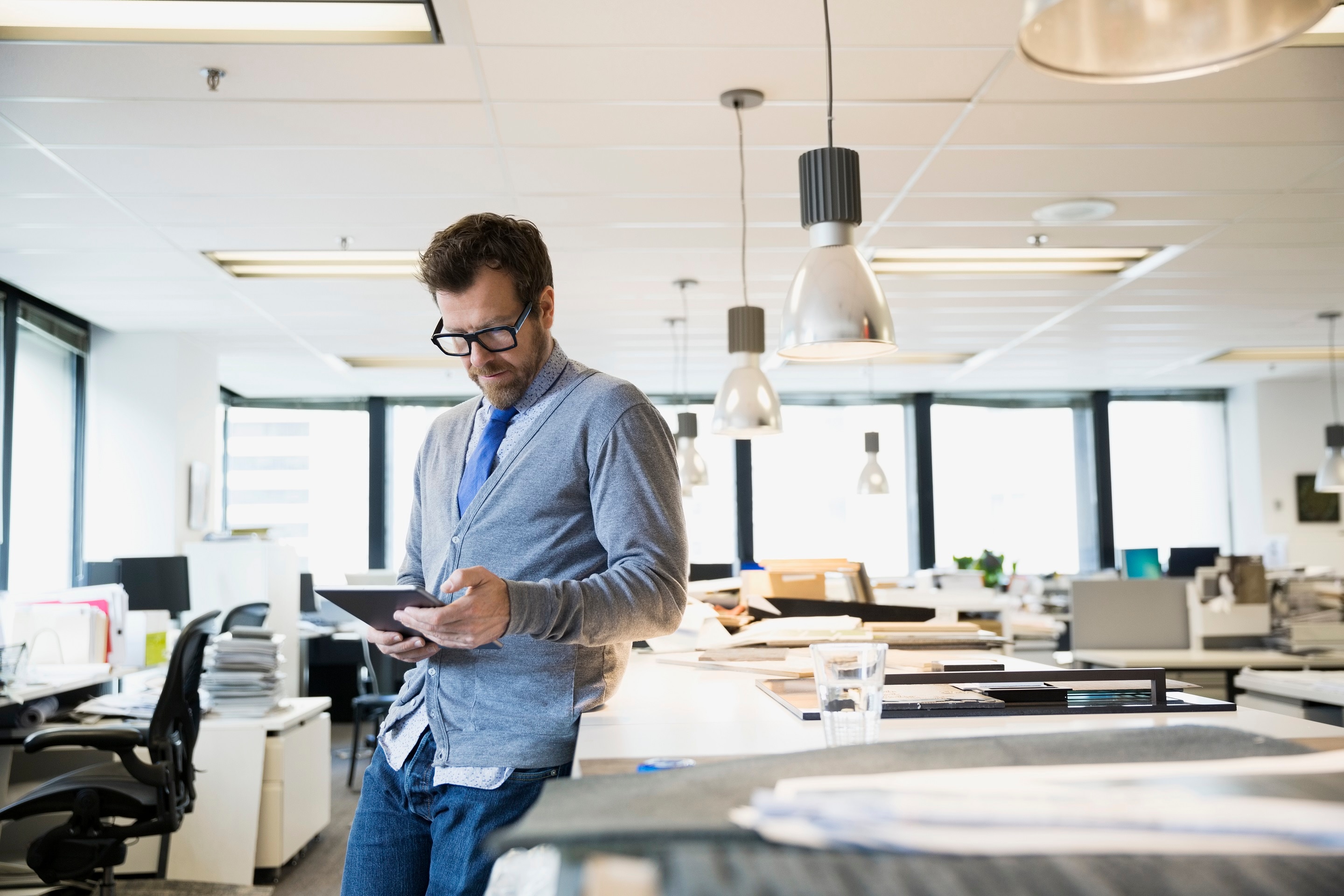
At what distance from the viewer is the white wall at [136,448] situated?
6258 millimetres

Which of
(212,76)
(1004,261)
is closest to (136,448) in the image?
(212,76)

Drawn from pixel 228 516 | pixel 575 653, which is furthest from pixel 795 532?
pixel 575 653

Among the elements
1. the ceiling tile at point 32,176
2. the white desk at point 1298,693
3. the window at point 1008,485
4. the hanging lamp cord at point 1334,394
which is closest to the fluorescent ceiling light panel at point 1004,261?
the white desk at point 1298,693

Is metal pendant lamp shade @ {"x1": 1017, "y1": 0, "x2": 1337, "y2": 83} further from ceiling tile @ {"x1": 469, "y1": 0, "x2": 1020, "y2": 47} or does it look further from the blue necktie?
ceiling tile @ {"x1": 469, "y1": 0, "x2": 1020, "y2": 47}

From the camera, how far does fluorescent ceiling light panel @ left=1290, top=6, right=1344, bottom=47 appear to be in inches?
115

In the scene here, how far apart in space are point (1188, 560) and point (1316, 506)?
6.71 ft

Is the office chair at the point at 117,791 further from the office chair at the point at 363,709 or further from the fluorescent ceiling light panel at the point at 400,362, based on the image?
the fluorescent ceiling light panel at the point at 400,362

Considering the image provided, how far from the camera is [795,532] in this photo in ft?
32.6

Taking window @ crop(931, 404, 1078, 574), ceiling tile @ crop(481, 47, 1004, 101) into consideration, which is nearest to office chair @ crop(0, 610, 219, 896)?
ceiling tile @ crop(481, 47, 1004, 101)

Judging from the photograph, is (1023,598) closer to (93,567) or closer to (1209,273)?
(1209,273)

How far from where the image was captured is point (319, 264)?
536 centimetres

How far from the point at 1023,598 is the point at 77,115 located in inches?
245

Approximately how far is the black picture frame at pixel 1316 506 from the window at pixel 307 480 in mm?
8357

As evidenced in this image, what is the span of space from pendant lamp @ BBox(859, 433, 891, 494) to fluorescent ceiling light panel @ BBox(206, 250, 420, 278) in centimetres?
415
